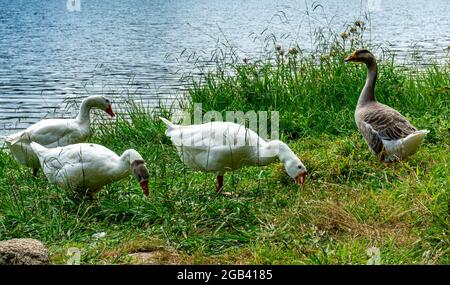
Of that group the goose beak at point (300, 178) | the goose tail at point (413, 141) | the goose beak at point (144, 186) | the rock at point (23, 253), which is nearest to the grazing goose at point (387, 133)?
the goose tail at point (413, 141)

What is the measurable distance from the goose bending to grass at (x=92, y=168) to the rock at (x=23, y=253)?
1.72 metres

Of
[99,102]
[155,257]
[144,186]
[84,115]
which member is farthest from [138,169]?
[99,102]

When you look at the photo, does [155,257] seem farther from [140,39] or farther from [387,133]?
[140,39]

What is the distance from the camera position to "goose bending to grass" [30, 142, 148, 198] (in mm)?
7320

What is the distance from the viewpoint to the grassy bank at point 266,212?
5.97 m

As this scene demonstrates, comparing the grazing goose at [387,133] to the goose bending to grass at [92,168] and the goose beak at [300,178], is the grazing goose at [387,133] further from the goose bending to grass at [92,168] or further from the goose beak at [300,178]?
Result: the goose bending to grass at [92,168]

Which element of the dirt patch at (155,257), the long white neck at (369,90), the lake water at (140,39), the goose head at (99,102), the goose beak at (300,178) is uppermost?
the long white neck at (369,90)

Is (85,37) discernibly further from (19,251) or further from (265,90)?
(19,251)

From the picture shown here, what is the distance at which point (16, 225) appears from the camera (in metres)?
6.95

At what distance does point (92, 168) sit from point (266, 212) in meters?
1.67

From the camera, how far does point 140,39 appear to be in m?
35.4

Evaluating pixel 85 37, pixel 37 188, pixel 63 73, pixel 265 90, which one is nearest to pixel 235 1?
pixel 85 37
